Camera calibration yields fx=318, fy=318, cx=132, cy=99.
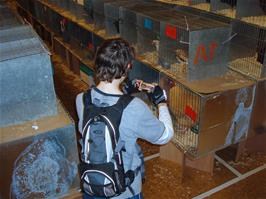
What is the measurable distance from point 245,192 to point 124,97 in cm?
162

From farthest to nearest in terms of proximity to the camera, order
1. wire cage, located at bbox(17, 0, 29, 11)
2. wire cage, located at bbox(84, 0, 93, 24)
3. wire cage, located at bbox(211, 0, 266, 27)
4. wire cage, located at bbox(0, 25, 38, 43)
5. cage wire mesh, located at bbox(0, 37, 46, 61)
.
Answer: wire cage, located at bbox(17, 0, 29, 11) < wire cage, located at bbox(84, 0, 93, 24) < wire cage, located at bbox(211, 0, 266, 27) < wire cage, located at bbox(0, 25, 38, 43) < cage wire mesh, located at bbox(0, 37, 46, 61)

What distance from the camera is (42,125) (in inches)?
64.5

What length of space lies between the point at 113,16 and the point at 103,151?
2259 mm

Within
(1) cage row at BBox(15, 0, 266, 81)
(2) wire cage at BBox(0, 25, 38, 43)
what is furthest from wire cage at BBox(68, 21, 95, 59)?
(2) wire cage at BBox(0, 25, 38, 43)

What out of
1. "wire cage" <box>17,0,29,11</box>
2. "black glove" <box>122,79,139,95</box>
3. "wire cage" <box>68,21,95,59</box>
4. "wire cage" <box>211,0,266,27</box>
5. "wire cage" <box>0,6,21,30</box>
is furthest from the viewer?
"wire cage" <box>17,0,29,11</box>

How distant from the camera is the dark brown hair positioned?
54.8 inches

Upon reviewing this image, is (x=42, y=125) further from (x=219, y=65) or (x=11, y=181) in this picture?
(x=219, y=65)

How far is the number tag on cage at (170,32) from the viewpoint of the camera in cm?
238

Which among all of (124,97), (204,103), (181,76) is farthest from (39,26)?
(124,97)

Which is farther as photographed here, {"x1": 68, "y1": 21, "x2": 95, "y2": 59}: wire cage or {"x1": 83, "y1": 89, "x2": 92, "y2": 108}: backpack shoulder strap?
{"x1": 68, "y1": 21, "x2": 95, "y2": 59}: wire cage

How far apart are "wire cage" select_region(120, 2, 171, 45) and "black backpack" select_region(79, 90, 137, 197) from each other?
171 cm

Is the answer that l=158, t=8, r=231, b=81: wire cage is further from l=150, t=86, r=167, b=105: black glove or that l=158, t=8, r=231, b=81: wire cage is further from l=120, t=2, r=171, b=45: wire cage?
l=150, t=86, r=167, b=105: black glove

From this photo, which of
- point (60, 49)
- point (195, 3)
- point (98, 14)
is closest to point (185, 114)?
point (195, 3)

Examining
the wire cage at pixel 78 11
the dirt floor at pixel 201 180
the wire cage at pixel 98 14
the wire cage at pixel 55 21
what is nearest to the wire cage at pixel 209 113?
the dirt floor at pixel 201 180
